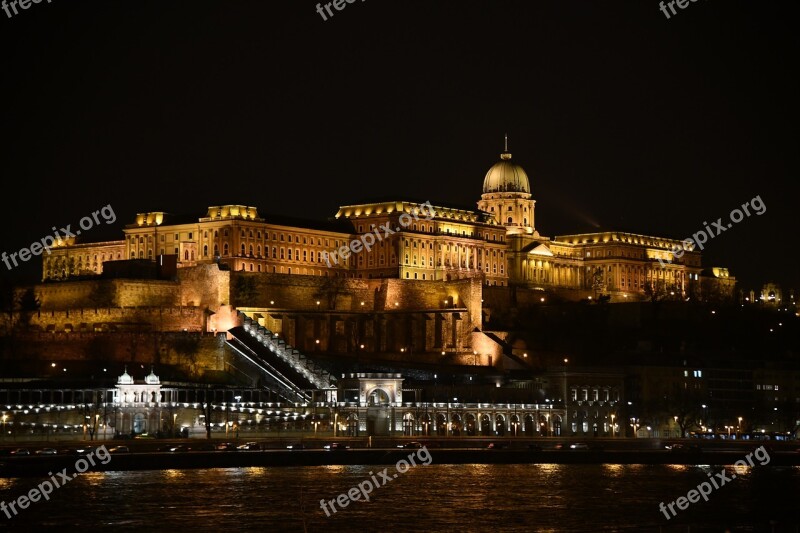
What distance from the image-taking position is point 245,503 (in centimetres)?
8562

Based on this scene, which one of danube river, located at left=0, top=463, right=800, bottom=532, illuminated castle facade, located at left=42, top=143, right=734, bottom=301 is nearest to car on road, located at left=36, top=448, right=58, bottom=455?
danube river, located at left=0, top=463, right=800, bottom=532

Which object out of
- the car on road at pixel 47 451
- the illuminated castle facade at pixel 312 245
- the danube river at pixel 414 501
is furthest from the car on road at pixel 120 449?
the illuminated castle facade at pixel 312 245

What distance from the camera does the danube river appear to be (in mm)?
79250

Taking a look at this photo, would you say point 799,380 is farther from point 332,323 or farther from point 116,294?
point 116,294

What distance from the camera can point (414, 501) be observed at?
89.5m

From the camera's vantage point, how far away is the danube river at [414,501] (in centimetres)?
7925

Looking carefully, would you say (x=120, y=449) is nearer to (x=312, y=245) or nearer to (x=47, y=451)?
(x=47, y=451)

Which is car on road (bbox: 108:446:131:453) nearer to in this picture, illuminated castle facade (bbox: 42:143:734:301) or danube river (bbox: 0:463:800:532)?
danube river (bbox: 0:463:800:532)

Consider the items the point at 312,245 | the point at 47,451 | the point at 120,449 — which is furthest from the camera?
the point at 312,245

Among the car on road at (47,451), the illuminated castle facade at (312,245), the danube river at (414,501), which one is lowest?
the danube river at (414,501)

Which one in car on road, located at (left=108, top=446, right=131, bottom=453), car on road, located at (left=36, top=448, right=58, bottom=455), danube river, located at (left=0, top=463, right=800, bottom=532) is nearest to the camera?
danube river, located at (left=0, top=463, right=800, bottom=532)

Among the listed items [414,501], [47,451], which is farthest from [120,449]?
[414,501]

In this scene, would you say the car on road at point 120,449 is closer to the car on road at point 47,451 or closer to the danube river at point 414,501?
the danube river at point 414,501

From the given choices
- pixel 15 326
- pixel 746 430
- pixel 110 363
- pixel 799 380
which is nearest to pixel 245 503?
pixel 110 363
